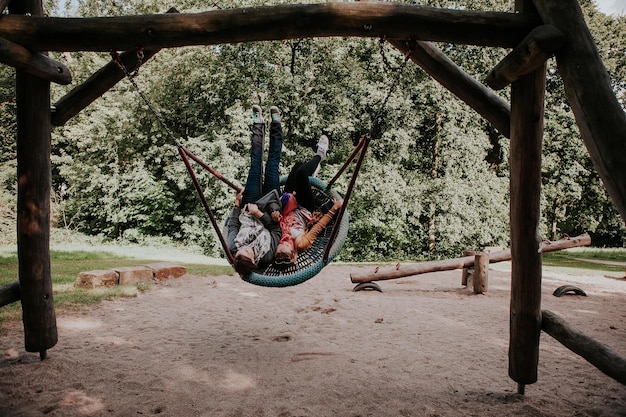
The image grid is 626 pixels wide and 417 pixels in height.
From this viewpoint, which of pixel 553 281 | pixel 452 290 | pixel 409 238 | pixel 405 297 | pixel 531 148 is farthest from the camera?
pixel 409 238

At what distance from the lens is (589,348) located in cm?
225

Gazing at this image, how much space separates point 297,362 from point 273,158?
1.86 metres

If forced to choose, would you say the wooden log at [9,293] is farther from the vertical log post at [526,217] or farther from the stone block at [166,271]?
the stone block at [166,271]

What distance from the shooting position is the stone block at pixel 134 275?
245 inches

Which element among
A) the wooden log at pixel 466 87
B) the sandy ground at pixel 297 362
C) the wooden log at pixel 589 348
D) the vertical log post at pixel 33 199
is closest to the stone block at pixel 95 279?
the sandy ground at pixel 297 362

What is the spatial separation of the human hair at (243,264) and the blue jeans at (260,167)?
0.82 m

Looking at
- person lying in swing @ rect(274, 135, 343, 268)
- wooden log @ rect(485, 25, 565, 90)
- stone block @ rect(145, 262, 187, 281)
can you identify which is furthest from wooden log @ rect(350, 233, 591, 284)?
wooden log @ rect(485, 25, 565, 90)

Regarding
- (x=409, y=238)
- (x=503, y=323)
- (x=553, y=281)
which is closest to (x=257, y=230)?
(x=503, y=323)

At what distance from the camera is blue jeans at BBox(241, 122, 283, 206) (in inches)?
148

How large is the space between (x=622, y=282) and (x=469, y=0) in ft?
30.3

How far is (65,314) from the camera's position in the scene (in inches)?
173

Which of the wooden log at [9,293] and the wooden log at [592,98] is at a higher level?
the wooden log at [592,98]

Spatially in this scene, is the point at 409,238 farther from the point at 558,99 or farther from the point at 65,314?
the point at 65,314

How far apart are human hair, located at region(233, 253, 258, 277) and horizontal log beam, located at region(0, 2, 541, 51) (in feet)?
5.03
